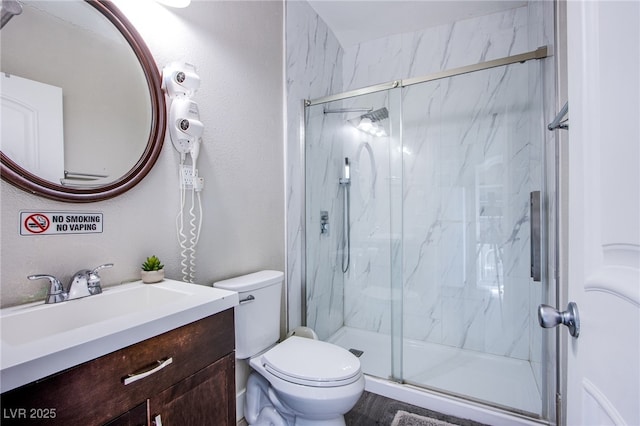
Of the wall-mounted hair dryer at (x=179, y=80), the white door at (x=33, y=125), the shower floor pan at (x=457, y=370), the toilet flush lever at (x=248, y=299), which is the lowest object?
the shower floor pan at (x=457, y=370)

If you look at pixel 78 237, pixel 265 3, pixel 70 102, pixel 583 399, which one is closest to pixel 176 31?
pixel 70 102

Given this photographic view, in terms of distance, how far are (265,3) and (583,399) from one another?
2247mm

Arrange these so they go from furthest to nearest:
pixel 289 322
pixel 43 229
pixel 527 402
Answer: pixel 289 322 < pixel 527 402 < pixel 43 229

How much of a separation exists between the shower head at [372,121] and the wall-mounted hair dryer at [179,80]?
140cm

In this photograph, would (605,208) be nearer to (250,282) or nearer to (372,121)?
(250,282)

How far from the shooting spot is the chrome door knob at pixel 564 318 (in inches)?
22.4

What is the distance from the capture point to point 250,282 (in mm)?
1439

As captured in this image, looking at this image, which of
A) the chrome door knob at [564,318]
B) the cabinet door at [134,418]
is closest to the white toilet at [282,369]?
the cabinet door at [134,418]

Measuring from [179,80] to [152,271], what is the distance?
0.78 m

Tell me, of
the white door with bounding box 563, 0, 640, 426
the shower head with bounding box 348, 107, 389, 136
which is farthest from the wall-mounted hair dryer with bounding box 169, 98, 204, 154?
the shower head with bounding box 348, 107, 389, 136

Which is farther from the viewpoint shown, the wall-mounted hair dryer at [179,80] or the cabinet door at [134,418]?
the wall-mounted hair dryer at [179,80]

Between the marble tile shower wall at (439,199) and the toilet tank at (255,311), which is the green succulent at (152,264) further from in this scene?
the marble tile shower wall at (439,199)

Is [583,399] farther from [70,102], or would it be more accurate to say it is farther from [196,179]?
[70,102]

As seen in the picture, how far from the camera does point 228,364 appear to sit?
989mm
